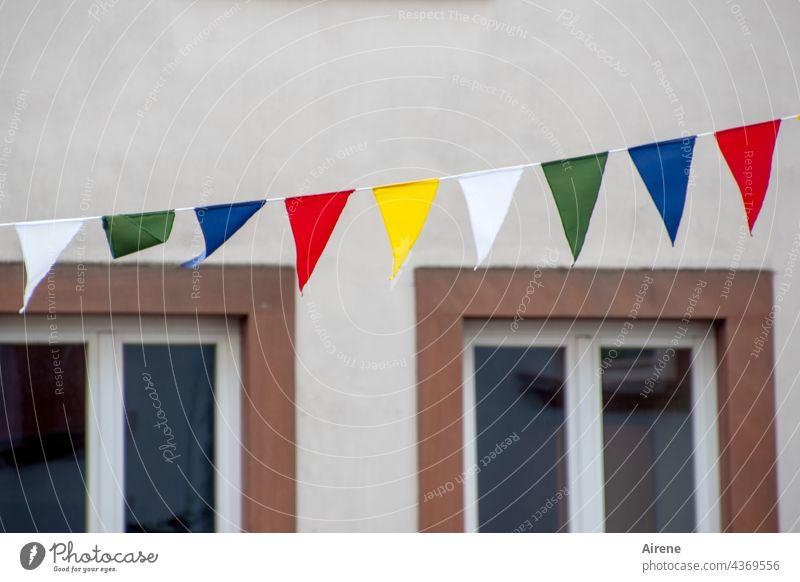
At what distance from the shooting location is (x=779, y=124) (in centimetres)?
648

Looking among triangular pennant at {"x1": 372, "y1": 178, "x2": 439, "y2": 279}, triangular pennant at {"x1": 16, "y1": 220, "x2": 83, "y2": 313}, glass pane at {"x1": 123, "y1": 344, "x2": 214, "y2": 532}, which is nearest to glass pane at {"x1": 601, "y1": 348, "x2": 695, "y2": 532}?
triangular pennant at {"x1": 372, "y1": 178, "x2": 439, "y2": 279}

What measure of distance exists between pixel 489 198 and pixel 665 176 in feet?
2.03

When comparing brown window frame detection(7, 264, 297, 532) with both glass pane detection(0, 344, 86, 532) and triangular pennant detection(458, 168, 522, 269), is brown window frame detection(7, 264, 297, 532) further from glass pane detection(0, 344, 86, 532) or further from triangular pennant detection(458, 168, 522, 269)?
triangular pennant detection(458, 168, 522, 269)

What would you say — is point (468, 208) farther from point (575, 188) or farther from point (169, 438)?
point (169, 438)

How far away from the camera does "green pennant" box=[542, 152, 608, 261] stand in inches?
231

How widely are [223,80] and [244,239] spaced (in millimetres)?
616

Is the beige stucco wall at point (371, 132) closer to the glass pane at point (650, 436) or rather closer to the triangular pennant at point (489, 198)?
the glass pane at point (650, 436)

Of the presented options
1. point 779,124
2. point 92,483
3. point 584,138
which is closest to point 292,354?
point 92,483

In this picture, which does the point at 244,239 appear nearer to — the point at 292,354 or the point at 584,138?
→ the point at 292,354

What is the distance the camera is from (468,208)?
601 cm

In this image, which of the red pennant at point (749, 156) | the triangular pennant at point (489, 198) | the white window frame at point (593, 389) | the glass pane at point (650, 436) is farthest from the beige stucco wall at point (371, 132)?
the red pennant at point (749, 156)

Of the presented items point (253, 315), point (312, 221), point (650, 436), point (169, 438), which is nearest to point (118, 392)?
point (169, 438)
